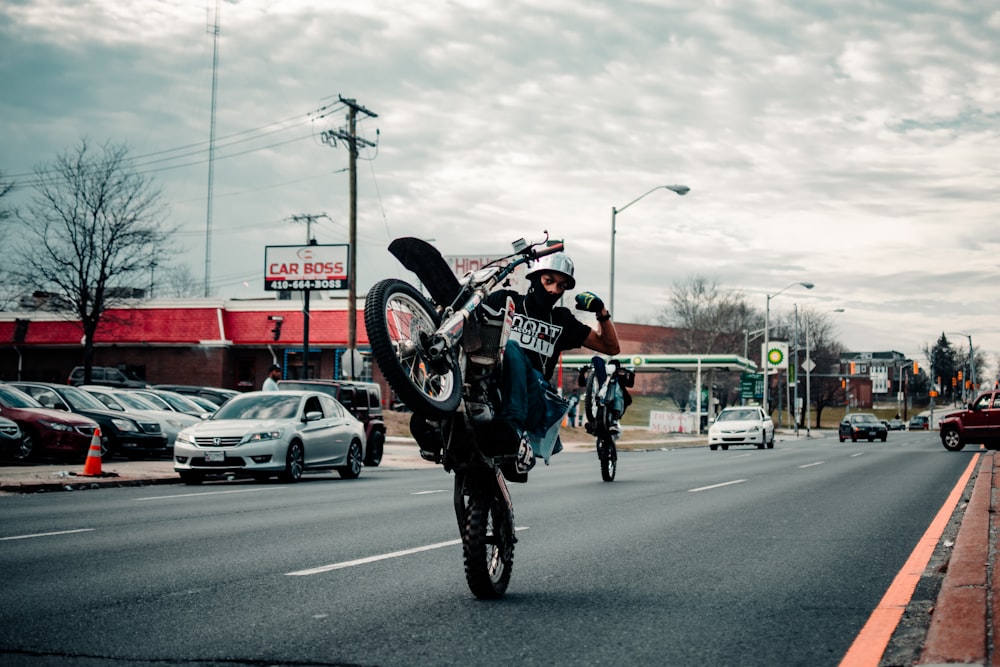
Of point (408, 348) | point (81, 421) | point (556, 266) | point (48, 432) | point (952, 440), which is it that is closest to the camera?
point (408, 348)

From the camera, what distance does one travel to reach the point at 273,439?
17.3 meters

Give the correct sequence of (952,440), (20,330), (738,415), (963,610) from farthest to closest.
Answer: (20,330), (738,415), (952,440), (963,610)

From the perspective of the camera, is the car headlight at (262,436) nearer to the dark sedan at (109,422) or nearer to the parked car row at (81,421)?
the parked car row at (81,421)

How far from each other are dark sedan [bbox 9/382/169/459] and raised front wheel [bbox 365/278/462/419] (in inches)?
664

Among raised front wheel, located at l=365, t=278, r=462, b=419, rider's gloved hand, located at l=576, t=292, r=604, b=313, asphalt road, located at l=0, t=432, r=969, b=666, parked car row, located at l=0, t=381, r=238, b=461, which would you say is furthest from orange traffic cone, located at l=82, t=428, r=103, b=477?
rider's gloved hand, located at l=576, t=292, r=604, b=313

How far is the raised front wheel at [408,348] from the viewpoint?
5559mm

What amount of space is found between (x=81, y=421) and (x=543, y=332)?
15.3 m

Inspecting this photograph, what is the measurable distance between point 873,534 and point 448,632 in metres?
5.98

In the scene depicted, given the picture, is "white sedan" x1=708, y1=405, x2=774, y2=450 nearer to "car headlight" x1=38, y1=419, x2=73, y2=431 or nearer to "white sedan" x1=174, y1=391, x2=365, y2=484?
"white sedan" x1=174, y1=391, x2=365, y2=484

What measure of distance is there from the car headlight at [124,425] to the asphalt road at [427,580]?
741cm

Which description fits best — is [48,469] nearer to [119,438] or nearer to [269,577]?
[119,438]

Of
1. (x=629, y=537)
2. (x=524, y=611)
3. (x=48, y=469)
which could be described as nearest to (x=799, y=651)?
(x=524, y=611)

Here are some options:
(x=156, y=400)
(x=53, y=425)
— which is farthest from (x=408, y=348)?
(x=156, y=400)

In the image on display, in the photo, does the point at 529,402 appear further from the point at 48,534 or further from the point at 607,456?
the point at 607,456
